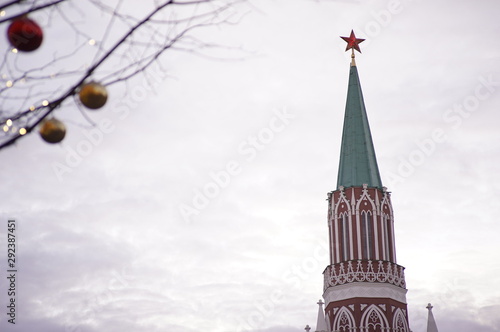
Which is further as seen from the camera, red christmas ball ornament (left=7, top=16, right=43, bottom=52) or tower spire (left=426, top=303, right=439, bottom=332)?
tower spire (left=426, top=303, right=439, bottom=332)

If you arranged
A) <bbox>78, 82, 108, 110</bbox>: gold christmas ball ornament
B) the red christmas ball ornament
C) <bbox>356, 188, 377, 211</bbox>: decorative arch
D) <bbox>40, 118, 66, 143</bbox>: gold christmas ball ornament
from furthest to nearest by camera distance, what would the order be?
<bbox>356, 188, 377, 211</bbox>: decorative arch < <bbox>40, 118, 66, 143</bbox>: gold christmas ball ornament < <bbox>78, 82, 108, 110</bbox>: gold christmas ball ornament < the red christmas ball ornament

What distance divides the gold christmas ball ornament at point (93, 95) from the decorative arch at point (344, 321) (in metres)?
34.4

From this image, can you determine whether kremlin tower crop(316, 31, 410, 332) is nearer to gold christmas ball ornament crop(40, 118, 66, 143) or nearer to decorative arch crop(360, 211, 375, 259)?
decorative arch crop(360, 211, 375, 259)

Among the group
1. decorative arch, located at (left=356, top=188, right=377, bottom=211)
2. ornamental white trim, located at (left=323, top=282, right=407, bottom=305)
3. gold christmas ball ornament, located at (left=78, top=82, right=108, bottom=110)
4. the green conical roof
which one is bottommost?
gold christmas ball ornament, located at (left=78, top=82, right=108, bottom=110)

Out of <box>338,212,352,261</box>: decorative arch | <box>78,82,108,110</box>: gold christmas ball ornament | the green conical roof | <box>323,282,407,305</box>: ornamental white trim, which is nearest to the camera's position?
<box>78,82,108,110</box>: gold christmas ball ornament

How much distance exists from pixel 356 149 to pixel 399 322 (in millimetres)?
11462

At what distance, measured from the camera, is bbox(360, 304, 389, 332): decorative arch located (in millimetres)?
39000

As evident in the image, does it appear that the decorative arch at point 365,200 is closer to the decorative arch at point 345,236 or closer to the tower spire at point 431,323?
the decorative arch at point 345,236

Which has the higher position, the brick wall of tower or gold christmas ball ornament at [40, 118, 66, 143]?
the brick wall of tower

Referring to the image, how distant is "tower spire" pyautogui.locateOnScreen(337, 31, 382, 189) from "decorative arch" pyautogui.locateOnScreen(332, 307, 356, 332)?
26.3 ft

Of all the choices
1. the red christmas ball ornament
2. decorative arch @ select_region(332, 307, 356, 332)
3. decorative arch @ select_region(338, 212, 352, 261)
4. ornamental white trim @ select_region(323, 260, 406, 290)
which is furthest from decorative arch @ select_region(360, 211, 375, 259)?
the red christmas ball ornament

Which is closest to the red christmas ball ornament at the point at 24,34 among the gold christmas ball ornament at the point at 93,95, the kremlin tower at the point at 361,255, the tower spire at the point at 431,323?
the gold christmas ball ornament at the point at 93,95

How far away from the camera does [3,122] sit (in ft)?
25.5

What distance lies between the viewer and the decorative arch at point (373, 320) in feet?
128
